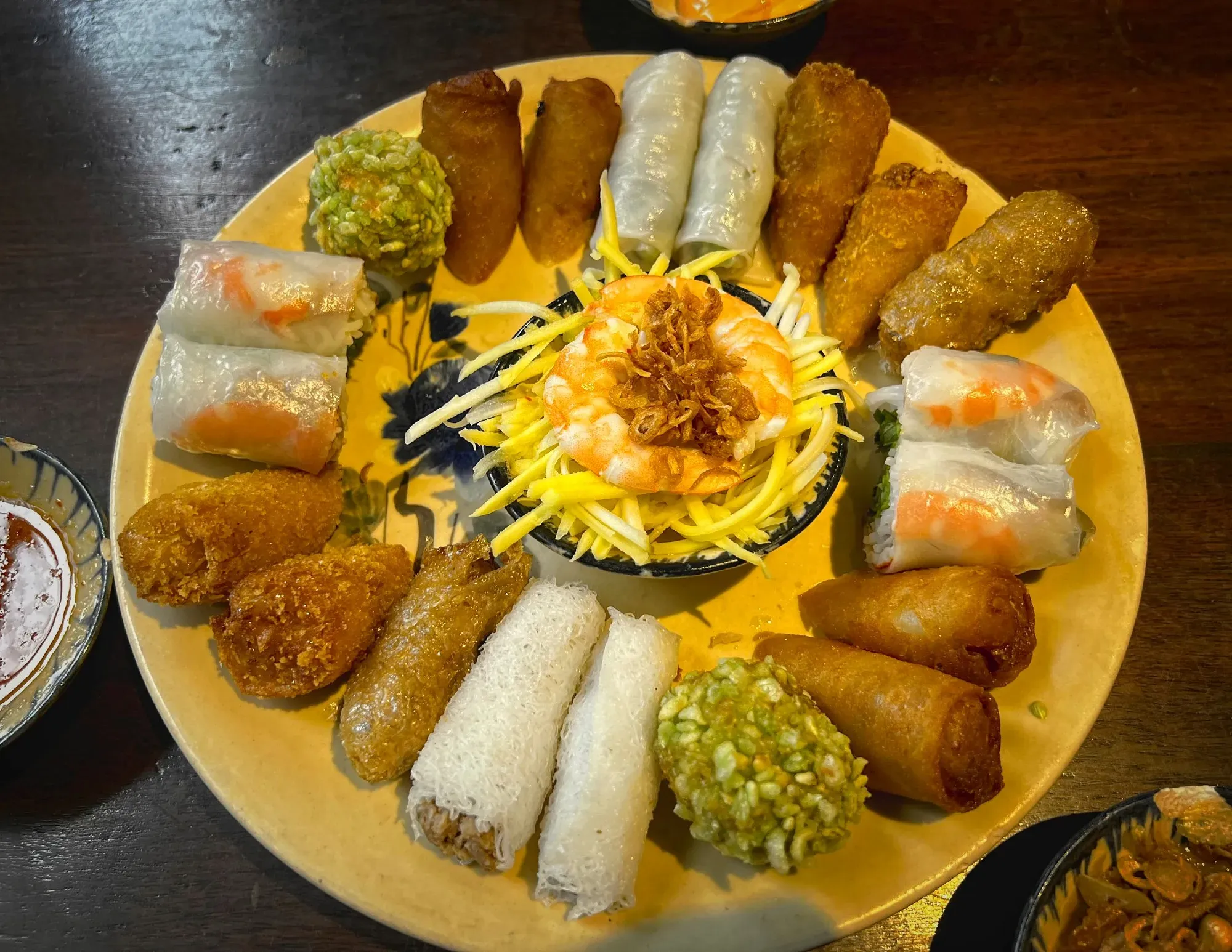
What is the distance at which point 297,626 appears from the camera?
94.3 inches

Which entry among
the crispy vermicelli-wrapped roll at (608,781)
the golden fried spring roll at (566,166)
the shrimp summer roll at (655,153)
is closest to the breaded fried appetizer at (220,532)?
the crispy vermicelli-wrapped roll at (608,781)

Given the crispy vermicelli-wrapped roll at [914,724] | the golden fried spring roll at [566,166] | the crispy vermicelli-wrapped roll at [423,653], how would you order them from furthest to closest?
the golden fried spring roll at [566,166]
the crispy vermicelli-wrapped roll at [423,653]
the crispy vermicelli-wrapped roll at [914,724]

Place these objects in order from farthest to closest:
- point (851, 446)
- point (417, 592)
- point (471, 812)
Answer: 1. point (851, 446)
2. point (417, 592)
3. point (471, 812)

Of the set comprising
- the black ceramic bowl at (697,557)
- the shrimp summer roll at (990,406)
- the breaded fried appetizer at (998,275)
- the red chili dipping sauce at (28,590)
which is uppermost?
the breaded fried appetizer at (998,275)

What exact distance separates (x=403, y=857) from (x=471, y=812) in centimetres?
36

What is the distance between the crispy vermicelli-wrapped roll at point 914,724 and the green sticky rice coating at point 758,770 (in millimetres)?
143

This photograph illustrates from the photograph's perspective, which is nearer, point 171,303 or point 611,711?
point 611,711

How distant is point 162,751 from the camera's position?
279cm

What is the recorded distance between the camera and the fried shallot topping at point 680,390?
2363 millimetres

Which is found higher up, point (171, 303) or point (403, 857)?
point (171, 303)

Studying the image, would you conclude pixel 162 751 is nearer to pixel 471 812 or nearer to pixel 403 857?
pixel 403 857

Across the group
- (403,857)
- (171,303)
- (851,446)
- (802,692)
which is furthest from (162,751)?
(851,446)

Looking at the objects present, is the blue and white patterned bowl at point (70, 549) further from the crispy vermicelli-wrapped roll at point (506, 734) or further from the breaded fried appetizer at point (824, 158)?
the breaded fried appetizer at point (824, 158)

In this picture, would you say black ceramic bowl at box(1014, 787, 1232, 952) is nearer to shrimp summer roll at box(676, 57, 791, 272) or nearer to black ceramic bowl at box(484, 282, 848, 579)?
black ceramic bowl at box(484, 282, 848, 579)
